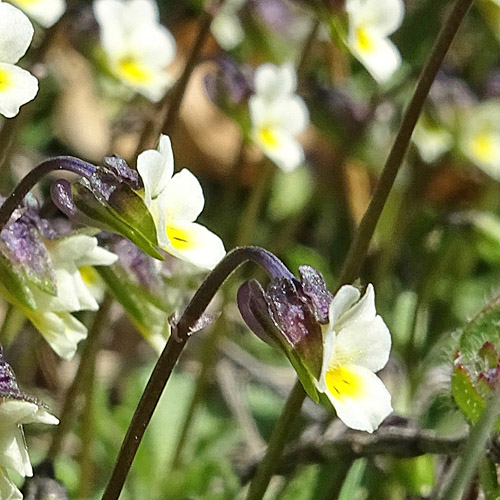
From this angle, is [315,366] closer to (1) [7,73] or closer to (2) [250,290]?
(2) [250,290]

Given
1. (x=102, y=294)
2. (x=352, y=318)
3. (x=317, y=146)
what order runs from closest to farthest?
(x=352, y=318) < (x=102, y=294) < (x=317, y=146)

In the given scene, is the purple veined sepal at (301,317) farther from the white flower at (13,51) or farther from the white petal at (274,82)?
the white petal at (274,82)

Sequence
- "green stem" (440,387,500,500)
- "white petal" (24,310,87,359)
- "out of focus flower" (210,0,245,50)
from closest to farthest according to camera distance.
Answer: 1. "green stem" (440,387,500,500)
2. "white petal" (24,310,87,359)
3. "out of focus flower" (210,0,245,50)

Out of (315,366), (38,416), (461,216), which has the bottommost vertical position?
(38,416)

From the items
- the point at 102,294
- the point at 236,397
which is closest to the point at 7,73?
the point at 102,294

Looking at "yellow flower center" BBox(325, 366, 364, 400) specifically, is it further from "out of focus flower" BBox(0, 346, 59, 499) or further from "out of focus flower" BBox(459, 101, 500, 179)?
"out of focus flower" BBox(459, 101, 500, 179)

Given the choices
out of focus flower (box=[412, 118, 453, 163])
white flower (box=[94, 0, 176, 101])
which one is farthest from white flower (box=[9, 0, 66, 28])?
out of focus flower (box=[412, 118, 453, 163])
